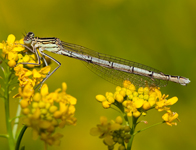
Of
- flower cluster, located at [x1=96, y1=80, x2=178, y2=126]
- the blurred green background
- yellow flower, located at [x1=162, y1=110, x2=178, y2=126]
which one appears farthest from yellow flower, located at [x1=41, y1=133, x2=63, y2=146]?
the blurred green background

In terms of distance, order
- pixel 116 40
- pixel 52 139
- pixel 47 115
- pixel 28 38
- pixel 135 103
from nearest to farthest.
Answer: pixel 52 139 → pixel 47 115 → pixel 135 103 → pixel 28 38 → pixel 116 40

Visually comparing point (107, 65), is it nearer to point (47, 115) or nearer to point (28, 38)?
point (28, 38)

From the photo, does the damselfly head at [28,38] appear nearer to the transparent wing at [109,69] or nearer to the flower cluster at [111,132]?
the transparent wing at [109,69]

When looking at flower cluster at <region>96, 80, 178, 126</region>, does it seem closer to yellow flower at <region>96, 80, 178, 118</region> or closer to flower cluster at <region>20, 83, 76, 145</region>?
yellow flower at <region>96, 80, 178, 118</region>

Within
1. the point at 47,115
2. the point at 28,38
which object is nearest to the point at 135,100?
the point at 47,115

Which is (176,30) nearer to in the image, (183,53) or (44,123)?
(183,53)

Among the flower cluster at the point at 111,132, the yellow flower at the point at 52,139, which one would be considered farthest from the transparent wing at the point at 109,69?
the yellow flower at the point at 52,139
